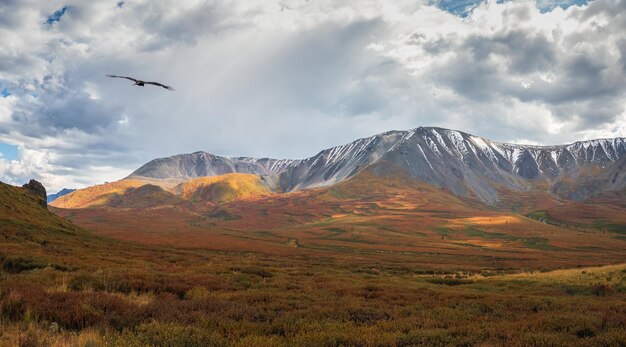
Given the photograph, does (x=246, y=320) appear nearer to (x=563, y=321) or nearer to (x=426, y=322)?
(x=426, y=322)

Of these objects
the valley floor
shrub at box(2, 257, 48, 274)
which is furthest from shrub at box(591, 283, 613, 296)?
shrub at box(2, 257, 48, 274)

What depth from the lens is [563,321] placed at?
13812 millimetres

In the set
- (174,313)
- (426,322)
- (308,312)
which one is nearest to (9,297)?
(174,313)

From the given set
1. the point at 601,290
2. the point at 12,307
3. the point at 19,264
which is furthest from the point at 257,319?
the point at 601,290

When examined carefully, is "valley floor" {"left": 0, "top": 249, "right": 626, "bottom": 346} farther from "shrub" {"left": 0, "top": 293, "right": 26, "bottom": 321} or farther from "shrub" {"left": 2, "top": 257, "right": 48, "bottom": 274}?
"shrub" {"left": 2, "top": 257, "right": 48, "bottom": 274}

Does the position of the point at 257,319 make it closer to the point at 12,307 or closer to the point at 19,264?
the point at 12,307

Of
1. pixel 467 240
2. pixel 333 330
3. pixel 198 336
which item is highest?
pixel 198 336

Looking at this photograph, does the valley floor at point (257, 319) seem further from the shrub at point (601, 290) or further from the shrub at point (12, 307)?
the shrub at point (601, 290)

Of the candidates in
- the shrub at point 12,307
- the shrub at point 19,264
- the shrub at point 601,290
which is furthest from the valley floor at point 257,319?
the shrub at point 601,290

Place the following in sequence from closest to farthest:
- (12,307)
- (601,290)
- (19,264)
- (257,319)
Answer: (12,307)
(257,319)
(19,264)
(601,290)

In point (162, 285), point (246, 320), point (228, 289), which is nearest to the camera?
point (246, 320)

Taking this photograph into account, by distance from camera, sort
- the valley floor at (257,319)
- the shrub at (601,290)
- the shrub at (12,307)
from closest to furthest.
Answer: the valley floor at (257,319)
the shrub at (12,307)
the shrub at (601,290)

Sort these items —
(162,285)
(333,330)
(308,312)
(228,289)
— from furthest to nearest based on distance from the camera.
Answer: (228,289) < (162,285) < (308,312) < (333,330)

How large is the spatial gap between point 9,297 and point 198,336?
6949 mm
